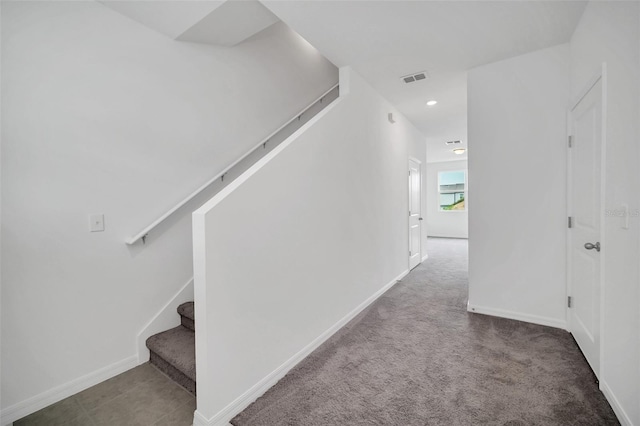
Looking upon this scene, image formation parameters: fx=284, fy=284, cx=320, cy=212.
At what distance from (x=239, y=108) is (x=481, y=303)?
3318 mm

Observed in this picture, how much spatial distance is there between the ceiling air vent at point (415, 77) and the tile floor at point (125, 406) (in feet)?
11.7

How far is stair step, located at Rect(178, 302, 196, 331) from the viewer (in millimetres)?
2308

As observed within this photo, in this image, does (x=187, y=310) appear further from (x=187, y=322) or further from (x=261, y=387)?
(x=261, y=387)

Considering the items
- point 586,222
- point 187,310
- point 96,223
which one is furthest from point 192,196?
point 586,222

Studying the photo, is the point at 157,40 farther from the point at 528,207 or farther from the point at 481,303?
the point at 481,303

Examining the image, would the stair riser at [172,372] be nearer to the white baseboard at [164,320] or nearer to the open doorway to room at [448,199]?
the white baseboard at [164,320]

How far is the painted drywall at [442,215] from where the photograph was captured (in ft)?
30.8

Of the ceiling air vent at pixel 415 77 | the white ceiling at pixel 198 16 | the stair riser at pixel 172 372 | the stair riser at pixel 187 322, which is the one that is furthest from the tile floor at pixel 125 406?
the ceiling air vent at pixel 415 77

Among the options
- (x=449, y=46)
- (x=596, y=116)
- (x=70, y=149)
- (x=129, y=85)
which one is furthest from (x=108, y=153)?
(x=596, y=116)

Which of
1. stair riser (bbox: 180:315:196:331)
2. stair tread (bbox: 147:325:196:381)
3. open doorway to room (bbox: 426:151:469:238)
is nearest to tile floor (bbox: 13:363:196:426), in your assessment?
stair tread (bbox: 147:325:196:381)

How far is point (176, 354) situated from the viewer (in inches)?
79.9

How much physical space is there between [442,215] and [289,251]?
8.93 metres

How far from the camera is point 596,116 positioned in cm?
198

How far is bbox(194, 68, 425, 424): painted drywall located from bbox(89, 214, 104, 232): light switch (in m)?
1.02
